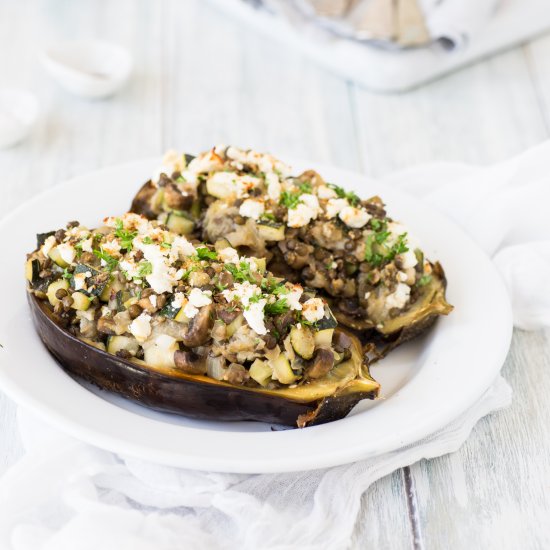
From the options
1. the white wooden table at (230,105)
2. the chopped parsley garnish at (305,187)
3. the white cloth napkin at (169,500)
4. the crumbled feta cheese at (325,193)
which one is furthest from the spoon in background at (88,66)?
the white cloth napkin at (169,500)

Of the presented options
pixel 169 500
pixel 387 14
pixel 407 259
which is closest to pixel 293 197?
pixel 407 259

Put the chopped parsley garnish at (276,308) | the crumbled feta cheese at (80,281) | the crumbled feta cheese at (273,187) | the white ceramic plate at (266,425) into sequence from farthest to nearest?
the crumbled feta cheese at (273,187)
the crumbled feta cheese at (80,281)
the chopped parsley garnish at (276,308)
the white ceramic plate at (266,425)

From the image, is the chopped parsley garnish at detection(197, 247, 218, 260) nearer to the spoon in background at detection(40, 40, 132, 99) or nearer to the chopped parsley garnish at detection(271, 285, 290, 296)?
the chopped parsley garnish at detection(271, 285, 290, 296)

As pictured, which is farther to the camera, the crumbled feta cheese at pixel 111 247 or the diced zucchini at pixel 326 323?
→ the crumbled feta cheese at pixel 111 247

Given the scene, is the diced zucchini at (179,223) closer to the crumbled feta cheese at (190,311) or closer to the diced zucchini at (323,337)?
the crumbled feta cheese at (190,311)

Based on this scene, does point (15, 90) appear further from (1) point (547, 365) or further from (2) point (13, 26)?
(1) point (547, 365)

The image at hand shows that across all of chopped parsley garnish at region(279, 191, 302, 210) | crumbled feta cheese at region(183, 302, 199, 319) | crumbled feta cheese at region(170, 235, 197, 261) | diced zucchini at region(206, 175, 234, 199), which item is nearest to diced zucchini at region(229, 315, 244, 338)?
crumbled feta cheese at region(183, 302, 199, 319)

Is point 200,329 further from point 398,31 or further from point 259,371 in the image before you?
point 398,31
